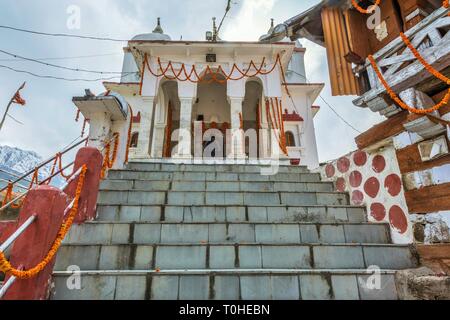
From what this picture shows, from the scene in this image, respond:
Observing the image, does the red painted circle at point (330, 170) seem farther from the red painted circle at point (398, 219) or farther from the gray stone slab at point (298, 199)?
the red painted circle at point (398, 219)

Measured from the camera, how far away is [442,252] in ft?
8.56

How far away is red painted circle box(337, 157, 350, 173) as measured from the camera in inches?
171

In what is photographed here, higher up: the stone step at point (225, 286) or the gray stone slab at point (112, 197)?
the gray stone slab at point (112, 197)

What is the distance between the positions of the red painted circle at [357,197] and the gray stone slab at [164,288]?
10.4ft

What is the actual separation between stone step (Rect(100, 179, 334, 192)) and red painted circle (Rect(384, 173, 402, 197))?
1.27 m

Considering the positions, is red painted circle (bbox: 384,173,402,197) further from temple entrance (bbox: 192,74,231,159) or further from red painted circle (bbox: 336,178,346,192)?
temple entrance (bbox: 192,74,231,159)

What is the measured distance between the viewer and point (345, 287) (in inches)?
98.1

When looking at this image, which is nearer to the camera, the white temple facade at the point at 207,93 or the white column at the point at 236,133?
the white column at the point at 236,133

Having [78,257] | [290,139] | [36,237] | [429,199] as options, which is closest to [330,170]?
[429,199]

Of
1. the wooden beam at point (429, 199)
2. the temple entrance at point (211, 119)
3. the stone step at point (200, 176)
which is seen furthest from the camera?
the temple entrance at point (211, 119)

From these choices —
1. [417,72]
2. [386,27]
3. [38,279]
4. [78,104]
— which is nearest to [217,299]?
[38,279]

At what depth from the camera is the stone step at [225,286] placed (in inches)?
93.9

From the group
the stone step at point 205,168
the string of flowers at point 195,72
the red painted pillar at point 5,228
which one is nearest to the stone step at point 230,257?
the red painted pillar at point 5,228

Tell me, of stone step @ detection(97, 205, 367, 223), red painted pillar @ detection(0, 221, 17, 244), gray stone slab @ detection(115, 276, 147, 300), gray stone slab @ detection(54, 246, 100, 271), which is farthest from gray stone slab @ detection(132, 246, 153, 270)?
red painted pillar @ detection(0, 221, 17, 244)
